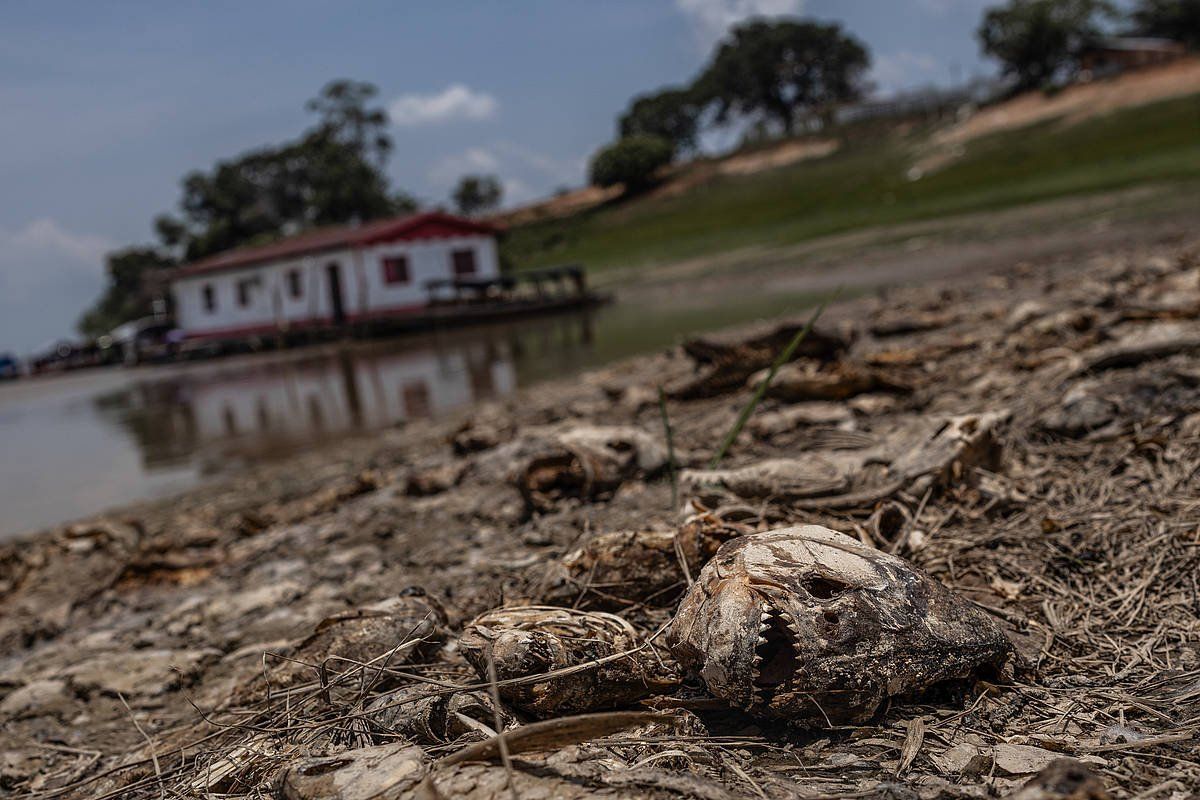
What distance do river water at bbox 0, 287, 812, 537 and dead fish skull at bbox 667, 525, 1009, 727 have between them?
25.9 ft

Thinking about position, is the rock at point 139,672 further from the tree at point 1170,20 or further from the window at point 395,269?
the tree at point 1170,20

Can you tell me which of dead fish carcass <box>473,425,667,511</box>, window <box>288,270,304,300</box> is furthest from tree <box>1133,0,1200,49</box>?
dead fish carcass <box>473,425,667,511</box>

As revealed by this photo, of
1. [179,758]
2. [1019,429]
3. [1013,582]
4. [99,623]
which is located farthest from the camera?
[99,623]

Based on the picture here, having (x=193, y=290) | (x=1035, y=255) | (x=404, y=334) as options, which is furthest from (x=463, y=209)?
(x=1035, y=255)

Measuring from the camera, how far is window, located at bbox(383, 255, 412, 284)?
31.5 metres

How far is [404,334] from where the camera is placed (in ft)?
93.9

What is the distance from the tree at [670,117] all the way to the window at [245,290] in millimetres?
47005

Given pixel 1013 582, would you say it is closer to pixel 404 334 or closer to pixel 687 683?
pixel 687 683

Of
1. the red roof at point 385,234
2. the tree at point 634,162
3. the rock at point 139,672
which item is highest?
the tree at point 634,162

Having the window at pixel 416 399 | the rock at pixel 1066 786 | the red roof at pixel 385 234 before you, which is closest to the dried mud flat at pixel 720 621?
the rock at pixel 1066 786

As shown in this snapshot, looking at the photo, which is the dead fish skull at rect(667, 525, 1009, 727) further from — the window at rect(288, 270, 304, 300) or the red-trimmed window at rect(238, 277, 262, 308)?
the red-trimmed window at rect(238, 277, 262, 308)

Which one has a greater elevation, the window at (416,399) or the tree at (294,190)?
the tree at (294,190)

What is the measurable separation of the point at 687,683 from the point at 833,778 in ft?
1.35

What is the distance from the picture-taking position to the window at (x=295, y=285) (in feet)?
110
